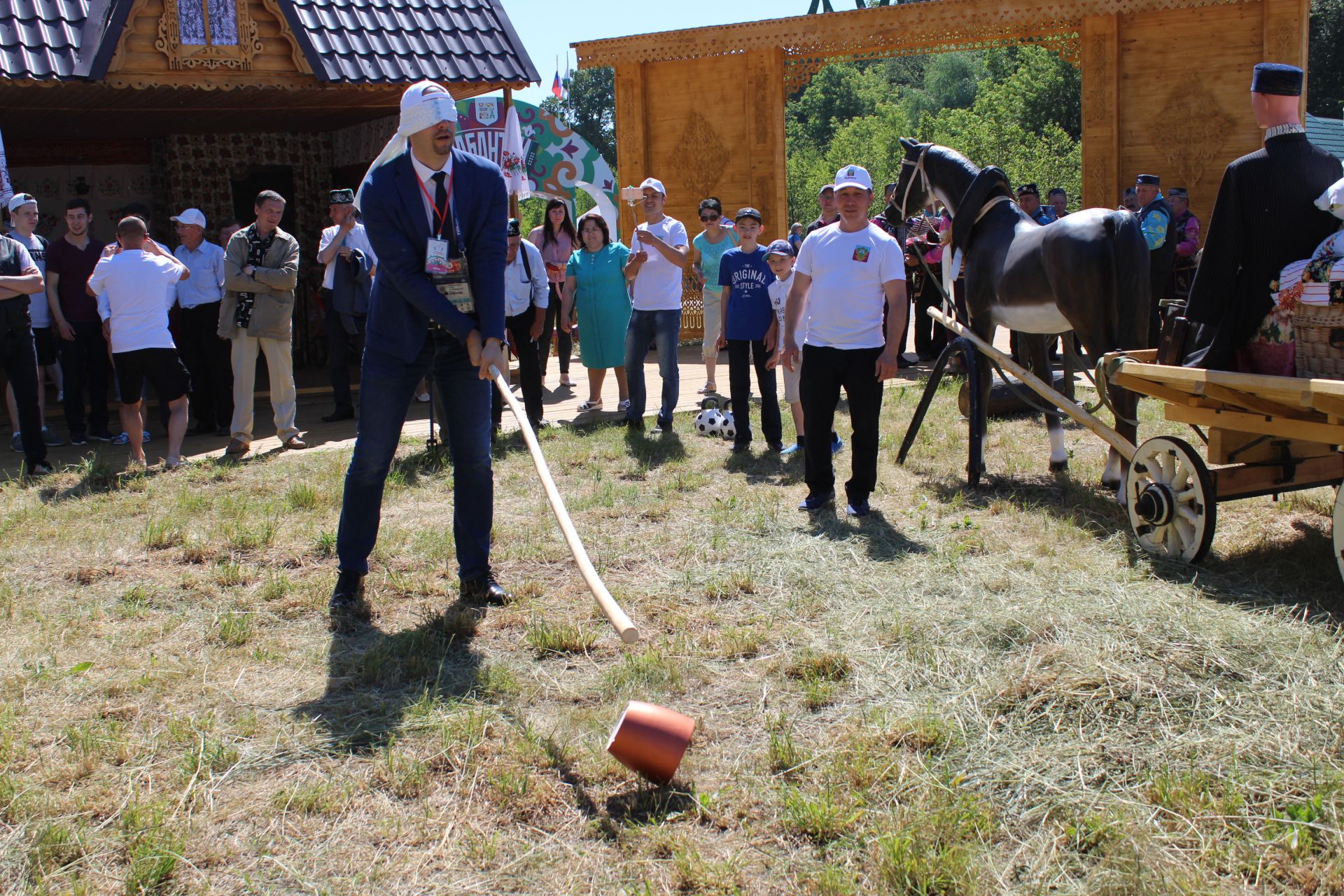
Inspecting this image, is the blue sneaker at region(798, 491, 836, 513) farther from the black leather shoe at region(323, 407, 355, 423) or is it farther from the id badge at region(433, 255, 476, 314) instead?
the black leather shoe at region(323, 407, 355, 423)

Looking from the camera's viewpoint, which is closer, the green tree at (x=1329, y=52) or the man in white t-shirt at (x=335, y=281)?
the man in white t-shirt at (x=335, y=281)

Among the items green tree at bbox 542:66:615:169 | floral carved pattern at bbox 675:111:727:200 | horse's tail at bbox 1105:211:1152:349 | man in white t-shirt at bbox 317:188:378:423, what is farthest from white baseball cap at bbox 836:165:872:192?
green tree at bbox 542:66:615:169

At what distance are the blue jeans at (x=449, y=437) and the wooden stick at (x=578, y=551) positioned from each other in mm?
198

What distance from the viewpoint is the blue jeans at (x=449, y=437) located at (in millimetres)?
4816

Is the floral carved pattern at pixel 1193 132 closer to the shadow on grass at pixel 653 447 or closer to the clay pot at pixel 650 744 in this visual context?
the shadow on grass at pixel 653 447

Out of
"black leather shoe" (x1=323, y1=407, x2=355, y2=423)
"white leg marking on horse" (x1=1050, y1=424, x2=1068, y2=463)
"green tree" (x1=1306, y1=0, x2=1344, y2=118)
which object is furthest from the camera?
"green tree" (x1=1306, y1=0, x2=1344, y2=118)

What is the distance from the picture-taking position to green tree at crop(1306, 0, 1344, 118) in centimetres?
3962

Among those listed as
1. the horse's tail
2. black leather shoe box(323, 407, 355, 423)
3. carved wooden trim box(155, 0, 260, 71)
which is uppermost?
carved wooden trim box(155, 0, 260, 71)

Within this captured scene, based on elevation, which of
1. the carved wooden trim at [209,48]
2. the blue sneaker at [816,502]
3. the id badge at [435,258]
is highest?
the carved wooden trim at [209,48]

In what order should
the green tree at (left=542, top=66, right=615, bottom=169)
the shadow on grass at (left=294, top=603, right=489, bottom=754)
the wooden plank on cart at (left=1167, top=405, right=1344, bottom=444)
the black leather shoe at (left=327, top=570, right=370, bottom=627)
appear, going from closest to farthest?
the shadow on grass at (left=294, top=603, right=489, bottom=754)
the wooden plank on cart at (left=1167, top=405, right=1344, bottom=444)
the black leather shoe at (left=327, top=570, right=370, bottom=627)
the green tree at (left=542, top=66, right=615, bottom=169)

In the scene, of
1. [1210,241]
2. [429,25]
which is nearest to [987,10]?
[429,25]

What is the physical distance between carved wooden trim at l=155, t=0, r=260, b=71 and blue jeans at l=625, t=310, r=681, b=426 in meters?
4.20

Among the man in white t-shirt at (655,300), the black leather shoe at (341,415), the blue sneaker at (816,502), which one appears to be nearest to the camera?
the blue sneaker at (816,502)

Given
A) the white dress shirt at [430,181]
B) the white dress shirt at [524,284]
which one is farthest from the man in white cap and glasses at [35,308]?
the white dress shirt at [430,181]
